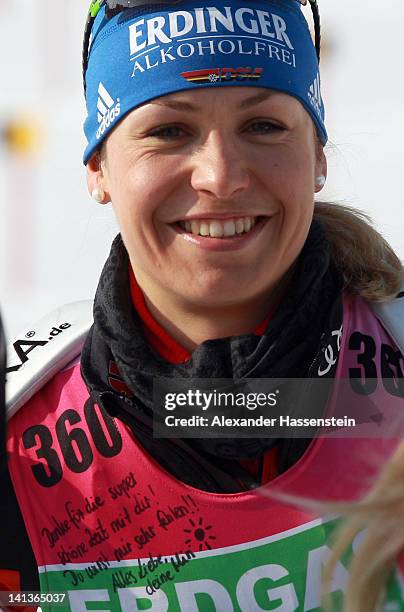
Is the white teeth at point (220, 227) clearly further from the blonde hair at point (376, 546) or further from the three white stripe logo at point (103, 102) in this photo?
the blonde hair at point (376, 546)

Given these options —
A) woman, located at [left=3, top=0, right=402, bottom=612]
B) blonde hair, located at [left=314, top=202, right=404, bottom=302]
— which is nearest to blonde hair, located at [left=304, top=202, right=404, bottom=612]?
woman, located at [left=3, top=0, right=402, bottom=612]

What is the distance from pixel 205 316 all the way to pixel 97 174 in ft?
1.27

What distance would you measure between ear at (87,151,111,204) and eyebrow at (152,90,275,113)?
0.24 meters

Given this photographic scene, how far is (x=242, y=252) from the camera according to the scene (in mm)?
1747

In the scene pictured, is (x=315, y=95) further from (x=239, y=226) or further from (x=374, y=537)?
(x=374, y=537)

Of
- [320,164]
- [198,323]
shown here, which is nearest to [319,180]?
[320,164]

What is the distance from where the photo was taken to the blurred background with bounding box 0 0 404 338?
10.2 ft

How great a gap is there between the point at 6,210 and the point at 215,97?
83.4 inches

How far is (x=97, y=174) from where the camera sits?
1.97 metres

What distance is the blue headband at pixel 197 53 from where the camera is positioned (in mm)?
1749

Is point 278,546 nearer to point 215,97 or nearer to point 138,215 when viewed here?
point 138,215

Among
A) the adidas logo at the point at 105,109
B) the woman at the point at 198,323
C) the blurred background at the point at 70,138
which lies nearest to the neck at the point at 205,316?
the woman at the point at 198,323

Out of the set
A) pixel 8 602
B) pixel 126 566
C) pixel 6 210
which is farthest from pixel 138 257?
pixel 6 210

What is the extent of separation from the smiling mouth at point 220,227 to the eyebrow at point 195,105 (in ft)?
0.66
